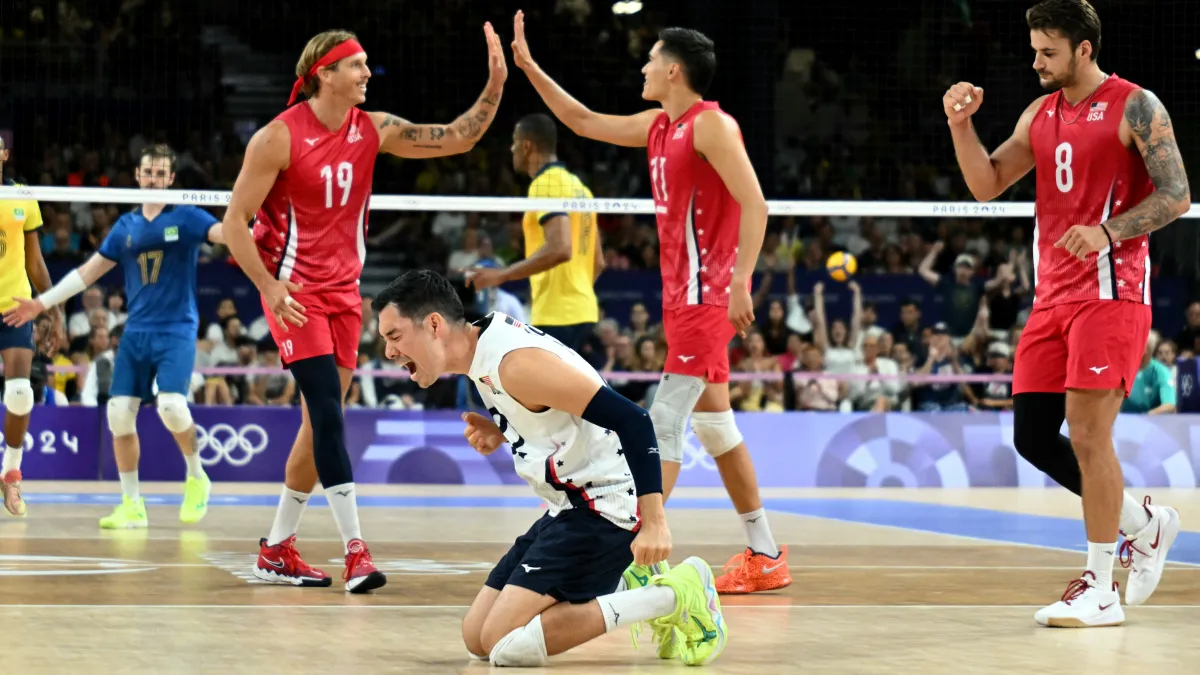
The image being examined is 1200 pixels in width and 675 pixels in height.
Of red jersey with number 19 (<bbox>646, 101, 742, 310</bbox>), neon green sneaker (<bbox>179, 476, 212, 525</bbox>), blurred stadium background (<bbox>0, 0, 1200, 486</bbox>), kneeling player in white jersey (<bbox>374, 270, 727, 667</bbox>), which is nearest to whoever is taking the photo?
kneeling player in white jersey (<bbox>374, 270, 727, 667</bbox>)

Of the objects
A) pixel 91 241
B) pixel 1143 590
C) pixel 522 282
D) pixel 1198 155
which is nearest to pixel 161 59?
pixel 91 241

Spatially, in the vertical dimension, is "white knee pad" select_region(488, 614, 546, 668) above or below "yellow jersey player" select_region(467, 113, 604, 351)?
→ below

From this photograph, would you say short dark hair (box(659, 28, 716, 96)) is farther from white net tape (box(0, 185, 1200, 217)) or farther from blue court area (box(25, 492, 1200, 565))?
blue court area (box(25, 492, 1200, 565))

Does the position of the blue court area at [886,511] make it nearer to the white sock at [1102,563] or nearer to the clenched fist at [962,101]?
the white sock at [1102,563]

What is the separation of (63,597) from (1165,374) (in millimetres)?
12370

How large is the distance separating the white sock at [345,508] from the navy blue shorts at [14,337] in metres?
4.49

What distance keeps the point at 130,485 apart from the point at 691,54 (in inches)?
185

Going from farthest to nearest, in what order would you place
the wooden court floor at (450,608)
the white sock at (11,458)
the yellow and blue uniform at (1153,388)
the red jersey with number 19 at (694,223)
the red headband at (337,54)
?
the yellow and blue uniform at (1153,388) → the white sock at (11,458) → the red headband at (337,54) → the red jersey with number 19 at (694,223) → the wooden court floor at (450,608)

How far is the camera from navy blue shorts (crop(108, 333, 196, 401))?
956 cm

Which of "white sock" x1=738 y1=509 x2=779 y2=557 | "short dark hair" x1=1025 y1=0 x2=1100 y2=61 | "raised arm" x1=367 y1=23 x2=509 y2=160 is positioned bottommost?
"white sock" x1=738 y1=509 x2=779 y2=557

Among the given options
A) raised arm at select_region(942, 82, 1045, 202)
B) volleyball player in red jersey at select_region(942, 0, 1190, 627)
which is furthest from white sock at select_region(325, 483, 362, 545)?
raised arm at select_region(942, 82, 1045, 202)

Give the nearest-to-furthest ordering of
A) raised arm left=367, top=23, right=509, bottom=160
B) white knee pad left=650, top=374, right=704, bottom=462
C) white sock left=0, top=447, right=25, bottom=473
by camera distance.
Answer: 1. white knee pad left=650, top=374, right=704, bottom=462
2. raised arm left=367, top=23, right=509, bottom=160
3. white sock left=0, top=447, right=25, bottom=473

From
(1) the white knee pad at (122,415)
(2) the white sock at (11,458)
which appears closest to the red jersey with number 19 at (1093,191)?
(1) the white knee pad at (122,415)

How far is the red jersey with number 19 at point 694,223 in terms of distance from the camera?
6.47 metres
